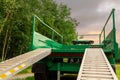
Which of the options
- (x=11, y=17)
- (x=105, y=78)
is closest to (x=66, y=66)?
(x=105, y=78)

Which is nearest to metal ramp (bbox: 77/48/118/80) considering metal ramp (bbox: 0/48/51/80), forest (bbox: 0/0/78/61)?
metal ramp (bbox: 0/48/51/80)

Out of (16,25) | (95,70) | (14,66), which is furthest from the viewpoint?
(16,25)

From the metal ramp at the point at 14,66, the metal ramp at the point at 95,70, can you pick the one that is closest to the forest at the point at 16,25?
the metal ramp at the point at 14,66

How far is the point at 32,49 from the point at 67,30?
24.4 m

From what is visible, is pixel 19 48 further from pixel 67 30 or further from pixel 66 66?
pixel 66 66

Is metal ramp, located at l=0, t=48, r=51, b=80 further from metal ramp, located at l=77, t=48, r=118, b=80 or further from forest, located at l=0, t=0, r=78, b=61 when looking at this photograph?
forest, located at l=0, t=0, r=78, b=61

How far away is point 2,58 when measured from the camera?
21234mm

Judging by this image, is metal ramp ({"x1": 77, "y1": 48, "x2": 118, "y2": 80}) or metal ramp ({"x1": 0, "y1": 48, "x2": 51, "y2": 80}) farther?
metal ramp ({"x1": 0, "y1": 48, "x2": 51, "y2": 80})

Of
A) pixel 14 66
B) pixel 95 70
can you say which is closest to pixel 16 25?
pixel 14 66

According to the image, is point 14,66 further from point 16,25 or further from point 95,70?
point 16,25

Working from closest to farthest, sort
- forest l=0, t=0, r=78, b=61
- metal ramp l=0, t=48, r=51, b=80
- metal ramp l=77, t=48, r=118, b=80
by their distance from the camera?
1. metal ramp l=77, t=48, r=118, b=80
2. metal ramp l=0, t=48, r=51, b=80
3. forest l=0, t=0, r=78, b=61

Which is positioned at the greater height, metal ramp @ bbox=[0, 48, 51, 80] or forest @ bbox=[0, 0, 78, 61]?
forest @ bbox=[0, 0, 78, 61]

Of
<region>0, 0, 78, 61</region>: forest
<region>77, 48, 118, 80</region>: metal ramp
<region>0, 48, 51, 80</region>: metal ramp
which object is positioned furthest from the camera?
<region>0, 0, 78, 61</region>: forest

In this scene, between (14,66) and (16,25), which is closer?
(14,66)
